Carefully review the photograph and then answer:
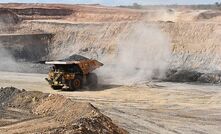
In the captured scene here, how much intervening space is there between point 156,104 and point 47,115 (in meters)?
6.69

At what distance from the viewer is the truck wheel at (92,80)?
1130 inches

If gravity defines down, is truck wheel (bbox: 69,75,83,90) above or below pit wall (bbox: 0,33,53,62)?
below

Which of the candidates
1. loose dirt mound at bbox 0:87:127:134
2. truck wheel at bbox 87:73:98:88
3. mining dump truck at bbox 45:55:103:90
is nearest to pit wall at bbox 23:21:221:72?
truck wheel at bbox 87:73:98:88

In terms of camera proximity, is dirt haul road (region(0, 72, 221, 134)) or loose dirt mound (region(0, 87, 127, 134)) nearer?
loose dirt mound (region(0, 87, 127, 134))

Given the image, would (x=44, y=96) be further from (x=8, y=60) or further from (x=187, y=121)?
(x=8, y=60)

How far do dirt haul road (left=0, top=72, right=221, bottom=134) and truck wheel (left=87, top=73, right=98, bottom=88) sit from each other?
0.51 meters

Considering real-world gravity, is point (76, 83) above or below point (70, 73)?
below

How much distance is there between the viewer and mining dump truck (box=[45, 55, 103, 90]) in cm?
2722

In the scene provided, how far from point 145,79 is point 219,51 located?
22.2ft

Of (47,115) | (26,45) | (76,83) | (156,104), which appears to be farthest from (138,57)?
(47,115)

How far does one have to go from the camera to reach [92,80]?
2902 centimetres

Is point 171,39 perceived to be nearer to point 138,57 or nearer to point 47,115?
point 138,57

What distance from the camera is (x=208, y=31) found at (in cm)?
3769

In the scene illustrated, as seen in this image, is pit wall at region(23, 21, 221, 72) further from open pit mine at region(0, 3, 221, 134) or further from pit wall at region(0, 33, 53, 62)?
pit wall at region(0, 33, 53, 62)
